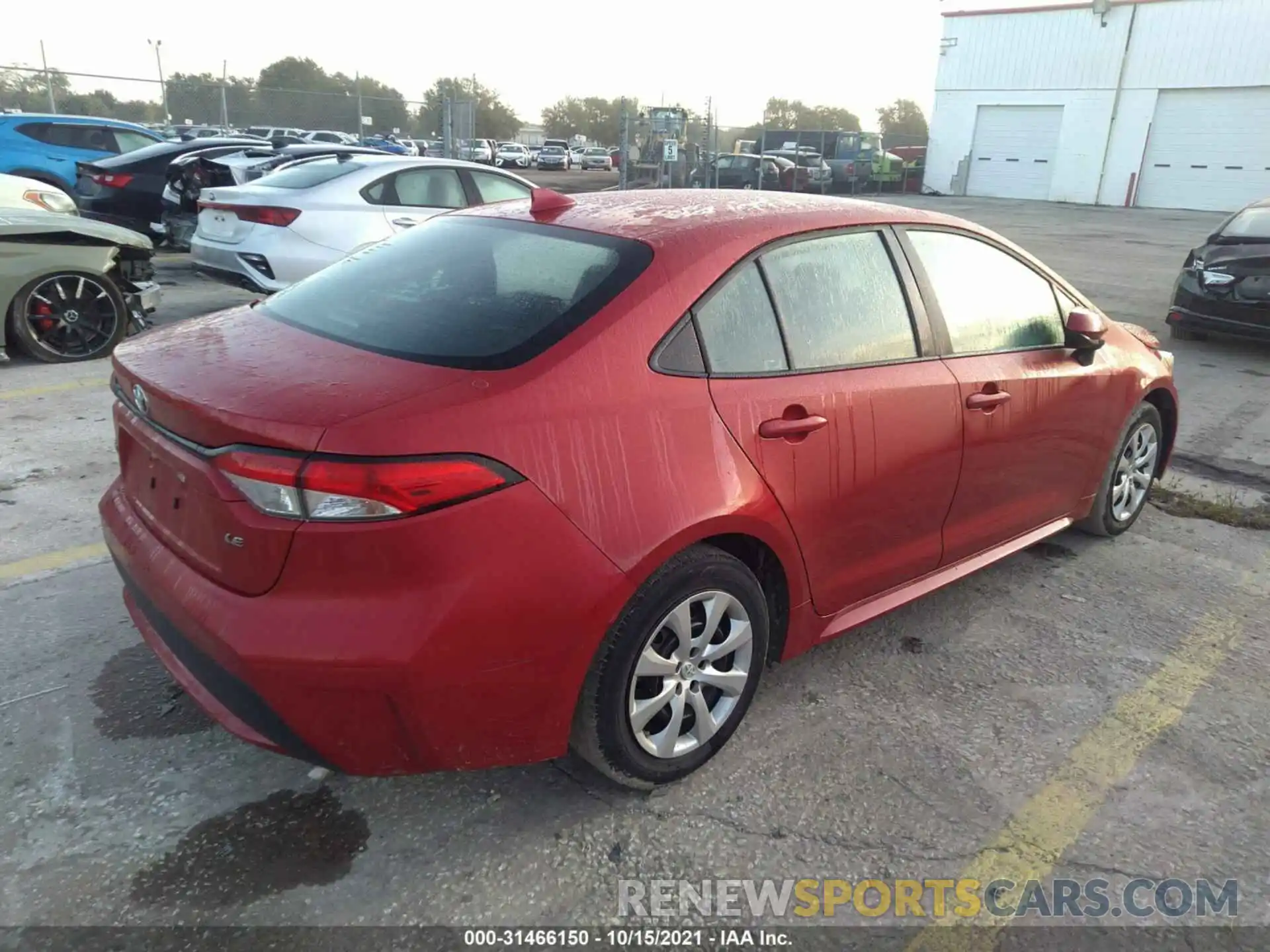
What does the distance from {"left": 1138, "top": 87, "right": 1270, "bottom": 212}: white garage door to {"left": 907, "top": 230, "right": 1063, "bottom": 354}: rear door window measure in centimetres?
3064

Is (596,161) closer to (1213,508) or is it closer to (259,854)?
(1213,508)

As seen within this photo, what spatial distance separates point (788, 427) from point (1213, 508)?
11.3ft

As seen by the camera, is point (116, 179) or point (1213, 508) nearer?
point (1213, 508)

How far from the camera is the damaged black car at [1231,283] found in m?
8.05

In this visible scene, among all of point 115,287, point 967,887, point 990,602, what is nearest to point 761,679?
point 967,887

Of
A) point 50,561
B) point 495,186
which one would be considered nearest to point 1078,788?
point 50,561

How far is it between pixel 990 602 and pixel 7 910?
132 inches

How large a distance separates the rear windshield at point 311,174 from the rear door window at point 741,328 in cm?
667

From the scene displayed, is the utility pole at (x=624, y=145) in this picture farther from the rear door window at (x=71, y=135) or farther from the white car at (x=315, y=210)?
the white car at (x=315, y=210)

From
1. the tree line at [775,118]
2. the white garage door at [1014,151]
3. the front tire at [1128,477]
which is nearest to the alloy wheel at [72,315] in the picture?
the front tire at [1128,477]

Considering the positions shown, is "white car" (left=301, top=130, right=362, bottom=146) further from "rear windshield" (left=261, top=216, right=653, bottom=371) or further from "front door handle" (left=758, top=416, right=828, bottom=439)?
"front door handle" (left=758, top=416, right=828, bottom=439)

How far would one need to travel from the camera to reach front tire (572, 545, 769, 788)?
7.58ft

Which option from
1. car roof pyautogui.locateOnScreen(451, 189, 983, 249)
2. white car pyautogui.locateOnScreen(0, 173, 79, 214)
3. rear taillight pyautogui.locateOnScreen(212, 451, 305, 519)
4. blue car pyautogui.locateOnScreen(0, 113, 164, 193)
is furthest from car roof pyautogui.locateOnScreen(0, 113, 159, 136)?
rear taillight pyautogui.locateOnScreen(212, 451, 305, 519)

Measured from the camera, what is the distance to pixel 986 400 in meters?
3.20
